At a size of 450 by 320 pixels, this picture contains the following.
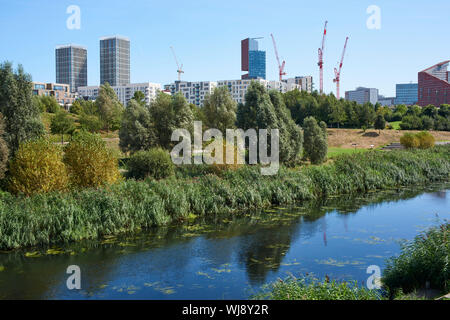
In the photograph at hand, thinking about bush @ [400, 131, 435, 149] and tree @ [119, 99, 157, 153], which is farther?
bush @ [400, 131, 435, 149]

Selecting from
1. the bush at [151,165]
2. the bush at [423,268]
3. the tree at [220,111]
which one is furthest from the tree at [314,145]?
the bush at [423,268]

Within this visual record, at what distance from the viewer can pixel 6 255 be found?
13461mm

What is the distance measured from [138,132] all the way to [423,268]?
24.3 metres

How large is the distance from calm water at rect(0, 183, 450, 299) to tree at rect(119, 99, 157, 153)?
14.1 m

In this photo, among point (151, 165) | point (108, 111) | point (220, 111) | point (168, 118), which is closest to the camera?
point (151, 165)

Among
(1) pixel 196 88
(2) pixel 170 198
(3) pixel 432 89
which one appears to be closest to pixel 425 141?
(2) pixel 170 198

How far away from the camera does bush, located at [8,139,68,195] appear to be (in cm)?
1655

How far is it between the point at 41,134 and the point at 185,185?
8745mm

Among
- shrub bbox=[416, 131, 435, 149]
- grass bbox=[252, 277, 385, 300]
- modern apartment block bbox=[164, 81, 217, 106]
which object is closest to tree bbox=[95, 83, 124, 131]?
→ shrub bbox=[416, 131, 435, 149]

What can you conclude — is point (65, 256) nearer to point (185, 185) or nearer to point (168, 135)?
point (185, 185)

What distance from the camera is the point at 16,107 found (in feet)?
70.7

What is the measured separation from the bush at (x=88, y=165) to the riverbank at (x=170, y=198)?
1.09 m

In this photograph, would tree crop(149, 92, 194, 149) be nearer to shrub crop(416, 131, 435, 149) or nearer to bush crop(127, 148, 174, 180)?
bush crop(127, 148, 174, 180)

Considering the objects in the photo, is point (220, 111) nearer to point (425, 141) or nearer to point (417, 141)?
point (417, 141)
